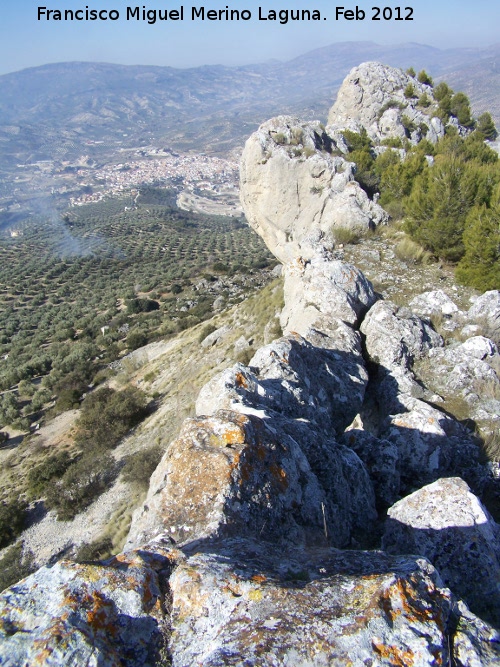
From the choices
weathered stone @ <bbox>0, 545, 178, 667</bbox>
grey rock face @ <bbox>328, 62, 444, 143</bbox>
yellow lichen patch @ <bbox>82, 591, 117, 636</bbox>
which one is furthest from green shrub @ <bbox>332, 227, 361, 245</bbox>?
yellow lichen patch @ <bbox>82, 591, 117, 636</bbox>

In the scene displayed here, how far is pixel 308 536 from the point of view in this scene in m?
4.68

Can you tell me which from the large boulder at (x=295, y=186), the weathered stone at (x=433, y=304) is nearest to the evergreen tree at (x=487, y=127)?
the large boulder at (x=295, y=186)

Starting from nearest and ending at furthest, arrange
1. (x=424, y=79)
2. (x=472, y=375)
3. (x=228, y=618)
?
1. (x=228, y=618)
2. (x=472, y=375)
3. (x=424, y=79)

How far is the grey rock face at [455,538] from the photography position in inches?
180

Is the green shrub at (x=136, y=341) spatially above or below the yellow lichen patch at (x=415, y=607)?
below

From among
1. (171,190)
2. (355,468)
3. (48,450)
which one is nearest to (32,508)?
(48,450)

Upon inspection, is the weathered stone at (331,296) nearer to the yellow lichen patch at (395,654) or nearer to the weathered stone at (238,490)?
the weathered stone at (238,490)

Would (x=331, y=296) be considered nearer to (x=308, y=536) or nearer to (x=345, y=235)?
(x=308, y=536)

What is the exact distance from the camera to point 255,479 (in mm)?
4566

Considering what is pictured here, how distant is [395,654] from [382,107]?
118 ft

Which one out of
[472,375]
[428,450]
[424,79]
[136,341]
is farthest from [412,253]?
[424,79]

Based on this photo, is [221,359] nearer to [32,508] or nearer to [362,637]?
[32,508]

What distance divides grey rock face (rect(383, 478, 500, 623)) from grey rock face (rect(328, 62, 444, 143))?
93.5 ft

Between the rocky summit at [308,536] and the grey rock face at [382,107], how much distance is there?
2327 centimetres
